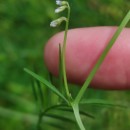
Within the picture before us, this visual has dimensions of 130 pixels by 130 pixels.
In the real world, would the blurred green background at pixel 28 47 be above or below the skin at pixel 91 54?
below

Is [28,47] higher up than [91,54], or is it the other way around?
[91,54]

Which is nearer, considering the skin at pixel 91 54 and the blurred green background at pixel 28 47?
the skin at pixel 91 54

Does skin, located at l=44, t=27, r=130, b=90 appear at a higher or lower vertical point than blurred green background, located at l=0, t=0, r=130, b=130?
higher

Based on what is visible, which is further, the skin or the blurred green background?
the blurred green background
